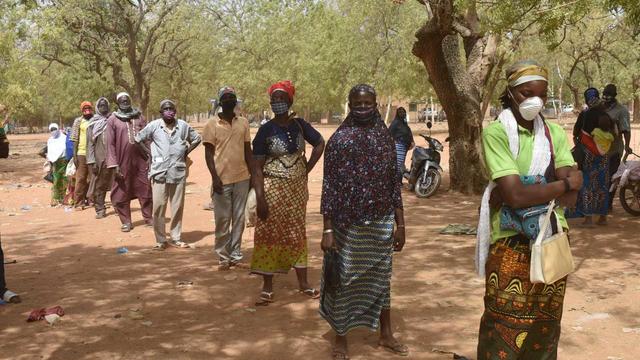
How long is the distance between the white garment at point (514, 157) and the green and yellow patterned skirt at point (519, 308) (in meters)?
0.06

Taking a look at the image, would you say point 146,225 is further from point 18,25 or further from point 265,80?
point 265,80

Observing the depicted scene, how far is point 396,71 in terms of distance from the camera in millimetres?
38312

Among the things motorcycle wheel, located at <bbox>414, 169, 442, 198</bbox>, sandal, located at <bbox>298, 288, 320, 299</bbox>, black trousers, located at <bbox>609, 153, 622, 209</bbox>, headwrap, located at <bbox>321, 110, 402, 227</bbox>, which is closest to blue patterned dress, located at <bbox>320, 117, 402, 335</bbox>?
headwrap, located at <bbox>321, 110, 402, 227</bbox>

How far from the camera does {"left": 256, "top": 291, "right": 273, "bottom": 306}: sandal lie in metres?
5.42

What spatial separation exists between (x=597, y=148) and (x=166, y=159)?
537cm

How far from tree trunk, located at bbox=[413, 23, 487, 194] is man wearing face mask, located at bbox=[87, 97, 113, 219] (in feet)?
16.7

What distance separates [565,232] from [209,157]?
4115mm

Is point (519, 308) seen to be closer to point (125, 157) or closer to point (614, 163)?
point (614, 163)

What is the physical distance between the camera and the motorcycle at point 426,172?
12.0m

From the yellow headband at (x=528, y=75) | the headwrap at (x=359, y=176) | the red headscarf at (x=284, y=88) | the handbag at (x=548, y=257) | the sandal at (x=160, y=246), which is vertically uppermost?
the red headscarf at (x=284, y=88)

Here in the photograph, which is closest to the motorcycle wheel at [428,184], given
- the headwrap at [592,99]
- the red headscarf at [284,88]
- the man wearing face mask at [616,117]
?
the man wearing face mask at [616,117]

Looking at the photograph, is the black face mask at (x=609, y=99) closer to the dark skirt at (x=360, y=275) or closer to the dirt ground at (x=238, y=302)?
the dirt ground at (x=238, y=302)

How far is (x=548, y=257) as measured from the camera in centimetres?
278

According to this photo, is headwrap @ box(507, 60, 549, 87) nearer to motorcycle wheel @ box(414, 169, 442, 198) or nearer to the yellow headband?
the yellow headband
